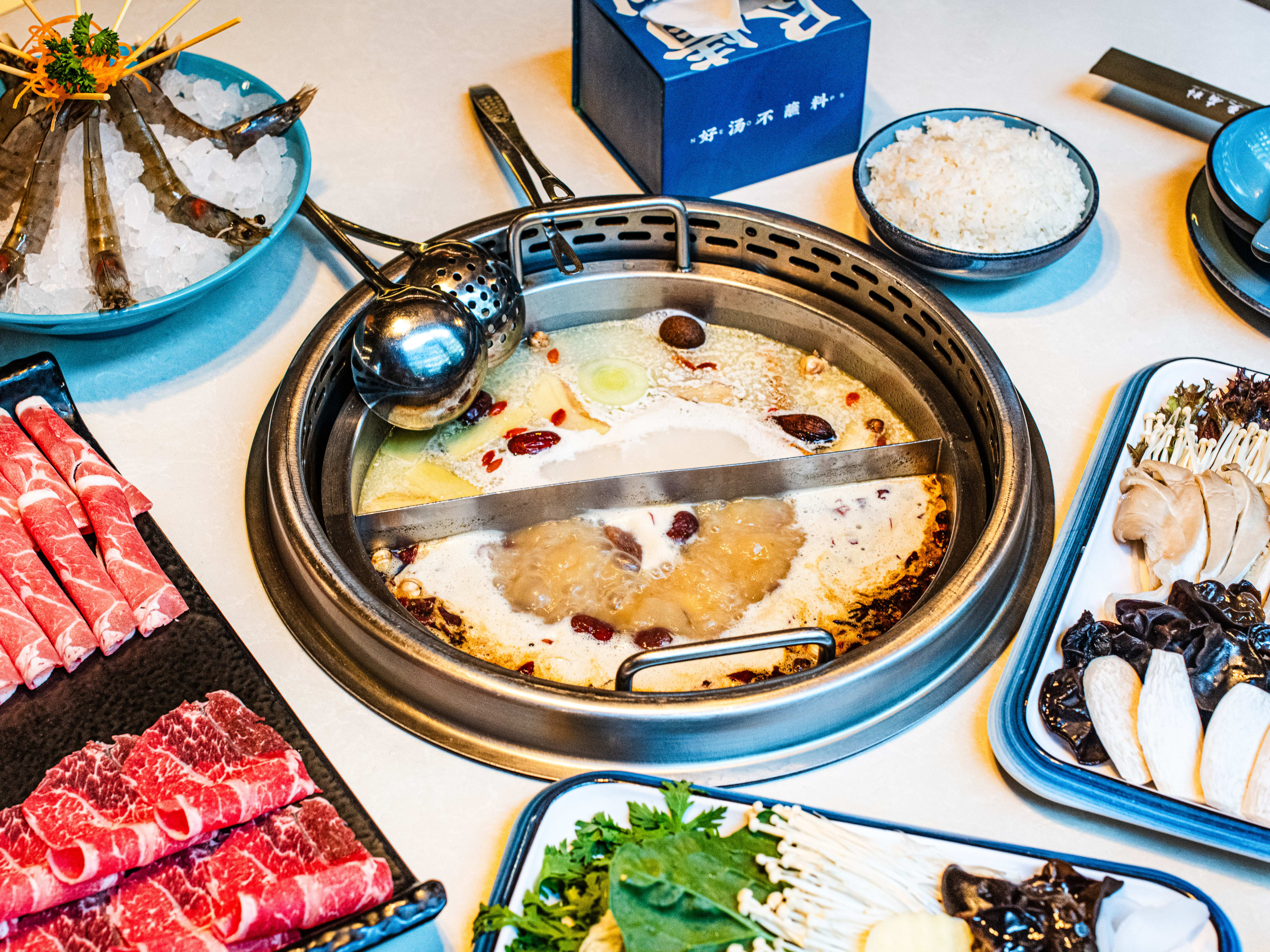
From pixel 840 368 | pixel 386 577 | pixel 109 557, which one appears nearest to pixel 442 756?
pixel 386 577

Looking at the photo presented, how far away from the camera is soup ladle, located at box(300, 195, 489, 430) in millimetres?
1982

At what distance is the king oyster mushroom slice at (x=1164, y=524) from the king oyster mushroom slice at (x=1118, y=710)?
0.15 metres

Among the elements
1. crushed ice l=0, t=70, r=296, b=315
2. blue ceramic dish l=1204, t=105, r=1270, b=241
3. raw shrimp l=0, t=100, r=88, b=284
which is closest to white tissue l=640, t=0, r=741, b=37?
crushed ice l=0, t=70, r=296, b=315

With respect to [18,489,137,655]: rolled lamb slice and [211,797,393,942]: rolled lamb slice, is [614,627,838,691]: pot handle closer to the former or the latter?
[211,797,393,942]: rolled lamb slice

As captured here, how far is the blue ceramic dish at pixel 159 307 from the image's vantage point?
6.55ft

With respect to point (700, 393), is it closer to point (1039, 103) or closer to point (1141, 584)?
point (1141, 584)

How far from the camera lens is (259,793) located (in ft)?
4.82

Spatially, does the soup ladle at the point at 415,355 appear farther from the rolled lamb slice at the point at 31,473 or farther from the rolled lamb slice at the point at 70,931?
the rolled lamb slice at the point at 70,931

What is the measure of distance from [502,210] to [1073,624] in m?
1.66

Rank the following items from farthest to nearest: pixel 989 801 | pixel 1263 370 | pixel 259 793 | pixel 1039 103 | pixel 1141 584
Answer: pixel 1039 103 < pixel 1263 370 < pixel 1141 584 < pixel 989 801 < pixel 259 793

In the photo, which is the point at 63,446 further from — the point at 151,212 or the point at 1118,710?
the point at 1118,710

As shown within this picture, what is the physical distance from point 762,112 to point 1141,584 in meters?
1.40

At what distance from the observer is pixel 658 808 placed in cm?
148

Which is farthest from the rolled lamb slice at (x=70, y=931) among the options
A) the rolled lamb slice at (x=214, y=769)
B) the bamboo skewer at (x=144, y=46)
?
the bamboo skewer at (x=144, y=46)
